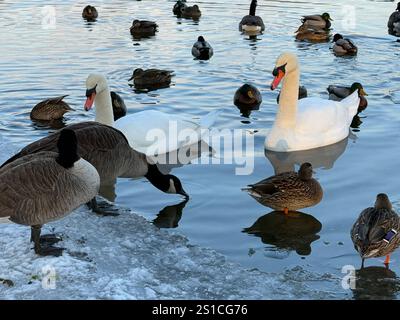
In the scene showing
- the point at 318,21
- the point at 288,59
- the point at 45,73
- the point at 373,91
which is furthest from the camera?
the point at 318,21

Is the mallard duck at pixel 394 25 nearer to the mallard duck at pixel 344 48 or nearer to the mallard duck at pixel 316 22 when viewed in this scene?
the mallard duck at pixel 316 22

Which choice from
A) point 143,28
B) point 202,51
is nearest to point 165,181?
point 202,51

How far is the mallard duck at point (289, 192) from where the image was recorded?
7.50 m

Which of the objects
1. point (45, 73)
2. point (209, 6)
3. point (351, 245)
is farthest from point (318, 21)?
point (351, 245)

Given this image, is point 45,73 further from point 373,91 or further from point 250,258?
point 250,258

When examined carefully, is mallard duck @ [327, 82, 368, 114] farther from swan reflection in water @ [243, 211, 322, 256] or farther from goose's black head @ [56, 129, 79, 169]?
goose's black head @ [56, 129, 79, 169]

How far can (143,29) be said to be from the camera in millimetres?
20984

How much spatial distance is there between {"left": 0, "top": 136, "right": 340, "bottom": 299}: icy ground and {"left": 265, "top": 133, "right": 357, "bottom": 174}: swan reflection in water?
10.3 ft

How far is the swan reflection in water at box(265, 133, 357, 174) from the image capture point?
32.0 ft

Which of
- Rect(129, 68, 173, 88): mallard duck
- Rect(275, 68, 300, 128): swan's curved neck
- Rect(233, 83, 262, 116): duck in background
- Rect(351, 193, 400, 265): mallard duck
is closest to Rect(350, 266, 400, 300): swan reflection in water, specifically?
Rect(351, 193, 400, 265): mallard duck

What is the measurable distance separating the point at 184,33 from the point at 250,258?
52.3ft

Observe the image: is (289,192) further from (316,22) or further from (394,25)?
(394,25)

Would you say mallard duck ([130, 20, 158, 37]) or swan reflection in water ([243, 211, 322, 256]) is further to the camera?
mallard duck ([130, 20, 158, 37])
